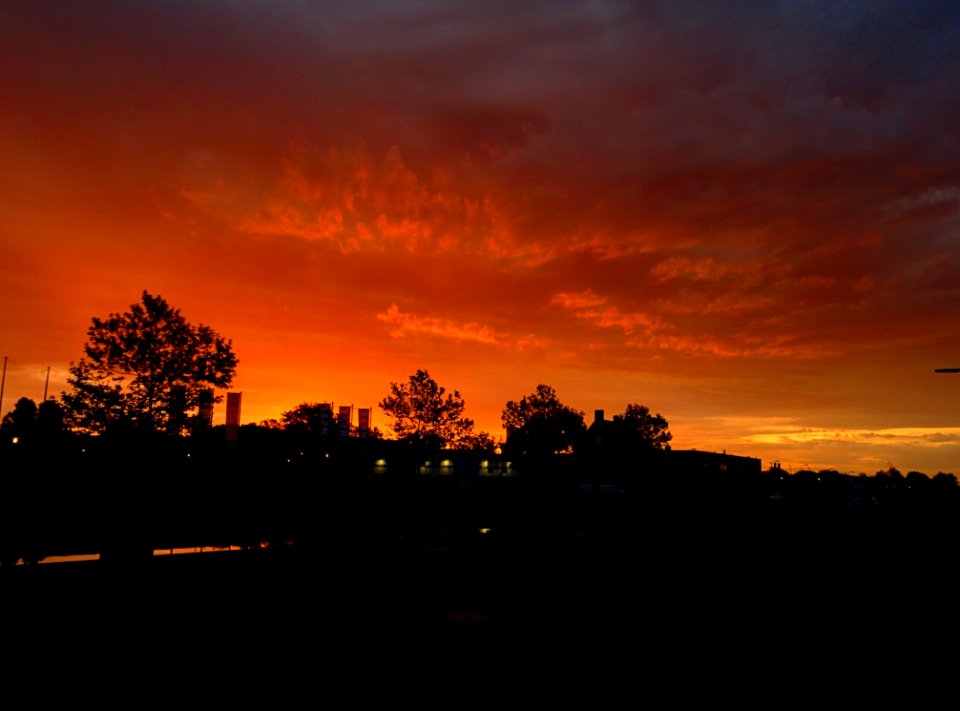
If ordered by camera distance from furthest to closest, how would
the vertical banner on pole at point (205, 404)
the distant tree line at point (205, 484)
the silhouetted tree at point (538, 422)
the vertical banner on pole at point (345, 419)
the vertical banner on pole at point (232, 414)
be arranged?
the silhouetted tree at point (538, 422) < the vertical banner on pole at point (345, 419) < the vertical banner on pole at point (232, 414) < the vertical banner on pole at point (205, 404) < the distant tree line at point (205, 484)

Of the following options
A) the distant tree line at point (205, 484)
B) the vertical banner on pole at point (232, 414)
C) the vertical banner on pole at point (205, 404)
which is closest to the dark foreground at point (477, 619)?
the distant tree line at point (205, 484)

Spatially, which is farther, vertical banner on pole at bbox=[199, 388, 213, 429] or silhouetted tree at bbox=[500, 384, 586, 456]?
silhouetted tree at bbox=[500, 384, 586, 456]

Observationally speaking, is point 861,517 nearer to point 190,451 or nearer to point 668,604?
point 668,604

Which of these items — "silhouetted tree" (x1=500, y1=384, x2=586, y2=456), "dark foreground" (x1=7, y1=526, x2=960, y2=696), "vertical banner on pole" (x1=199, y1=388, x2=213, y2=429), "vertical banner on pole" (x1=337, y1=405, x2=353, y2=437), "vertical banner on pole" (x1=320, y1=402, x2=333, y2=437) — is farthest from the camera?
"silhouetted tree" (x1=500, y1=384, x2=586, y2=456)

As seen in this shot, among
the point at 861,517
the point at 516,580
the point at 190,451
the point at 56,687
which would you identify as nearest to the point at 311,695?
the point at 56,687

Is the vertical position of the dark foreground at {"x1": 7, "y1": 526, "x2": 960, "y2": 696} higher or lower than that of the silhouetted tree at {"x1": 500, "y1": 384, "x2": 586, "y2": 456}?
lower

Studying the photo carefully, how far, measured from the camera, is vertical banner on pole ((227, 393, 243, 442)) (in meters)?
48.4

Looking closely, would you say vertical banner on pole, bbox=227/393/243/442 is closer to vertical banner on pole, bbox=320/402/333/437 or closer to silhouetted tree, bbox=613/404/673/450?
vertical banner on pole, bbox=320/402/333/437

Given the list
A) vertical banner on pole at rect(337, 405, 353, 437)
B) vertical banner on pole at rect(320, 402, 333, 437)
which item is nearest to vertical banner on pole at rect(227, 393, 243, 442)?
vertical banner on pole at rect(320, 402, 333, 437)

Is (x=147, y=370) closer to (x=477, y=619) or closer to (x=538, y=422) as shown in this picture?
(x=477, y=619)

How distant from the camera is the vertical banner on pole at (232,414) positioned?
4841cm

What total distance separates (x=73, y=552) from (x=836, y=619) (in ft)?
94.4

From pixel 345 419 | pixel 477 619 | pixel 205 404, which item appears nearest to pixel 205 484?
pixel 205 404

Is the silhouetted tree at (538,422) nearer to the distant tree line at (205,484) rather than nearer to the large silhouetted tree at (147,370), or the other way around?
the distant tree line at (205,484)
